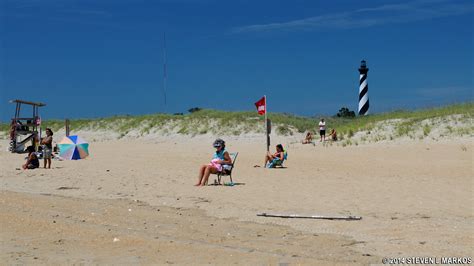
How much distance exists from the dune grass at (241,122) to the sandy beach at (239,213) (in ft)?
24.3

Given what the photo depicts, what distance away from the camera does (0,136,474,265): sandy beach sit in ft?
22.1

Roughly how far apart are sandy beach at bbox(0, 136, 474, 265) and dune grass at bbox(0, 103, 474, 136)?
7.42 meters

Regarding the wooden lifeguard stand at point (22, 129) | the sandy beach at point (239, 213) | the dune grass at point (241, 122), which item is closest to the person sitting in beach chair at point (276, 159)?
the sandy beach at point (239, 213)

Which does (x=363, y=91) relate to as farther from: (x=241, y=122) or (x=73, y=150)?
(x=73, y=150)

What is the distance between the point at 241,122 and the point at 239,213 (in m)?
24.1

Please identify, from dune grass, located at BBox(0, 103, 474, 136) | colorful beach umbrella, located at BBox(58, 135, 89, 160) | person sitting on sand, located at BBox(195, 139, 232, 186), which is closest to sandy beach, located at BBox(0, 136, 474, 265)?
person sitting on sand, located at BBox(195, 139, 232, 186)

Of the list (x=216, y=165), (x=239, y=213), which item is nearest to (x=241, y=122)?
(x=216, y=165)

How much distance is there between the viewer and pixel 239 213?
958 centimetres

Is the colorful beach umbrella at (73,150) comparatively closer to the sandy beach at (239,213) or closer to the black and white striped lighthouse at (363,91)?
the sandy beach at (239,213)

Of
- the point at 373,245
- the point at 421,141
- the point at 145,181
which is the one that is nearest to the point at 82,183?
the point at 145,181

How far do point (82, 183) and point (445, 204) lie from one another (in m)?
8.24

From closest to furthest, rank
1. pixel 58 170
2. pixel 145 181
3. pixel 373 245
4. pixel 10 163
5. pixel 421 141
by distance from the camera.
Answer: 1. pixel 373 245
2. pixel 145 181
3. pixel 58 170
4. pixel 10 163
5. pixel 421 141

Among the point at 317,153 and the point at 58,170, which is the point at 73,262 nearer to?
the point at 58,170

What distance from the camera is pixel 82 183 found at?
1424 centimetres
